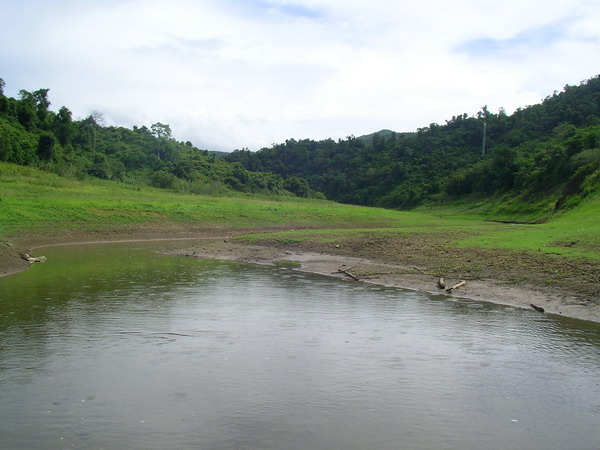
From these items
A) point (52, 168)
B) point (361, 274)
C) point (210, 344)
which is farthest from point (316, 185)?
point (210, 344)

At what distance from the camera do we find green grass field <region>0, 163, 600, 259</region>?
23391 mm

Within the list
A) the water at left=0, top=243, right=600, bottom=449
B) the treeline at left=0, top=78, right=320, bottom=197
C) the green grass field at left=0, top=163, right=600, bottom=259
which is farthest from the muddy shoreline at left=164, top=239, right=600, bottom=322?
A: the treeline at left=0, top=78, right=320, bottom=197

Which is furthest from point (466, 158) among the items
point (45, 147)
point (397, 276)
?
point (397, 276)

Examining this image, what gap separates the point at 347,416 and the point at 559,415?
10.3ft

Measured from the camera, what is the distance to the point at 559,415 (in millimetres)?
7602

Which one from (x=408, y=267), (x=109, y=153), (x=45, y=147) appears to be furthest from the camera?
(x=109, y=153)

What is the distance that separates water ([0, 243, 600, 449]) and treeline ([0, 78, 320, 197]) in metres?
45.6

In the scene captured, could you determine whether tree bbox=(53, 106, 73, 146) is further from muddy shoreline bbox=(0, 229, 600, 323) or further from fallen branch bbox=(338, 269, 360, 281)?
fallen branch bbox=(338, 269, 360, 281)

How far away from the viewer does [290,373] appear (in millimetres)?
9047

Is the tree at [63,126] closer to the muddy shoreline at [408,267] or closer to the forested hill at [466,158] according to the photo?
A: the muddy shoreline at [408,267]

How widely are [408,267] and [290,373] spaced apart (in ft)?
41.2

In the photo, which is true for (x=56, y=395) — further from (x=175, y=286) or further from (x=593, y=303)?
(x=593, y=303)

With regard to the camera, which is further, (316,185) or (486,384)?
(316,185)

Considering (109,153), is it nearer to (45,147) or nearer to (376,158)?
(45,147)
